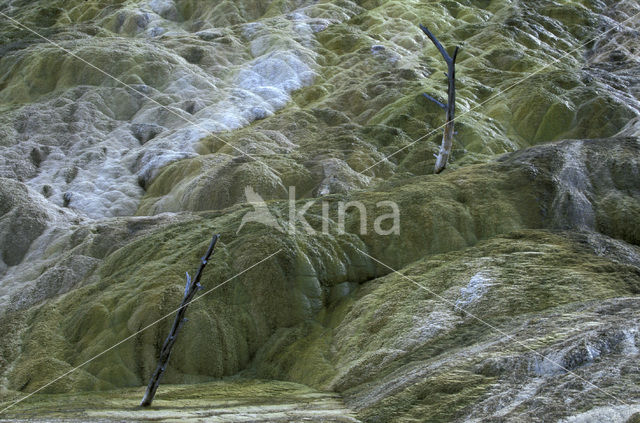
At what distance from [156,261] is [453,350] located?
30.2ft

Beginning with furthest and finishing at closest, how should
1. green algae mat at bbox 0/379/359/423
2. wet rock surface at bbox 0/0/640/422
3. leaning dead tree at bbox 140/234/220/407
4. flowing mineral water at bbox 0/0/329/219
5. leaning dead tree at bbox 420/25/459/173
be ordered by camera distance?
1. flowing mineral water at bbox 0/0/329/219
2. leaning dead tree at bbox 420/25/459/173
3. leaning dead tree at bbox 140/234/220/407
4. wet rock surface at bbox 0/0/640/422
5. green algae mat at bbox 0/379/359/423

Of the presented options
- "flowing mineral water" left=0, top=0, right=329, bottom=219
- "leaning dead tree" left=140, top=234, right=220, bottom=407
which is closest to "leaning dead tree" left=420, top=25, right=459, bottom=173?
"flowing mineral water" left=0, top=0, right=329, bottom=219

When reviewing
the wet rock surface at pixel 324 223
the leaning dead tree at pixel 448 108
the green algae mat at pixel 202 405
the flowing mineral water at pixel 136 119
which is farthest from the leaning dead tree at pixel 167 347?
the flowing mineral water at pixel 136 119

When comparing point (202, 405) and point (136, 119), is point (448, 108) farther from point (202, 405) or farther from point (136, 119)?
point (136, 119)

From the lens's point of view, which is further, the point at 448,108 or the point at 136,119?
the point at 136,119

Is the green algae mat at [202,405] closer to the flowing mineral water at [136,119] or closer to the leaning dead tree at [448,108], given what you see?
the leaning dead tree at [448,108]

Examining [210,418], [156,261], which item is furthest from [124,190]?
[210,418]

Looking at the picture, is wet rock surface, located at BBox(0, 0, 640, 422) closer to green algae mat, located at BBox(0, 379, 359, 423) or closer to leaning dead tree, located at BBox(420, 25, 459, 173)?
green algae mat, located at BBox(0, 379, 359, 423)

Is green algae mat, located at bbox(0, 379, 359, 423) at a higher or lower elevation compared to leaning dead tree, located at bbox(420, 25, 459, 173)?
lower

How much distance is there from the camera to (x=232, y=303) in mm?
16984

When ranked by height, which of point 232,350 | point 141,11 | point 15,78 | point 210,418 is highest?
point 141,11

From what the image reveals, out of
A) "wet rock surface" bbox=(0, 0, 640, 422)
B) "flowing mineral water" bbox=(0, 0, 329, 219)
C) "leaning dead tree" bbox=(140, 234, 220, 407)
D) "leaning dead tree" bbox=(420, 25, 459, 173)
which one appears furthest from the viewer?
"flowing mineral water" bbox=(0, 0, 329, 219)

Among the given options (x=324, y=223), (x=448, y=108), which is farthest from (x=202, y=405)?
(x=448, y=108)

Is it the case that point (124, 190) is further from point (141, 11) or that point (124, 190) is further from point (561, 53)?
point (561, 53)
